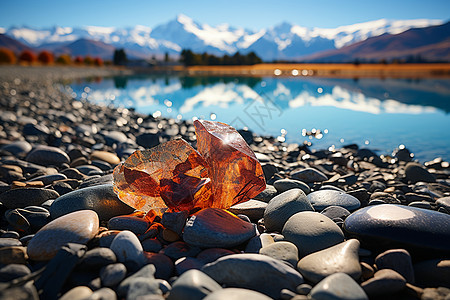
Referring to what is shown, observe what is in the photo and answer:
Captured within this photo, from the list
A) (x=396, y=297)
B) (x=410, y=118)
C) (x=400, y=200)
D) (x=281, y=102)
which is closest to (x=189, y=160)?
(x=396, y=297)

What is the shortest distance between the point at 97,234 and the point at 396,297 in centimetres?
225

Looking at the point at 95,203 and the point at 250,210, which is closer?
the point at 95,203

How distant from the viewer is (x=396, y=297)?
6.61ft

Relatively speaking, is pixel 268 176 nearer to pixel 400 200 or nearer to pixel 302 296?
pixel 400 200

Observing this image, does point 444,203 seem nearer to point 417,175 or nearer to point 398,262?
point 417,175

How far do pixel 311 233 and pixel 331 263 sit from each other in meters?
0.37

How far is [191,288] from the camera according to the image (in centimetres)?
177

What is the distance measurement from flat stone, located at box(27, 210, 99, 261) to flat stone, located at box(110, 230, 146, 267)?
0.28m

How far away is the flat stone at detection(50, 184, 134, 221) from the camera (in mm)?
2828

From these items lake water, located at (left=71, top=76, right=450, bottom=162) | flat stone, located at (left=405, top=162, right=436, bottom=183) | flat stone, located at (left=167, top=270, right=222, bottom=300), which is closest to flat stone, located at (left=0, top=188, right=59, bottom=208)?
flat stone, located at (left=167, top=270, right=222, bottom=300)

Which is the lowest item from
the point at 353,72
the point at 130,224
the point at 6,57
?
the point at 130,224

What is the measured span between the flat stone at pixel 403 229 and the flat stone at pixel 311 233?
0.19m

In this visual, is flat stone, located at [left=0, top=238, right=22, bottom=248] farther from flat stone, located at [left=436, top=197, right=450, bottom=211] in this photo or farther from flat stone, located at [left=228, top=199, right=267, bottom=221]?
flat stone, located at [left=436, top=197, right=450, bottom=211]

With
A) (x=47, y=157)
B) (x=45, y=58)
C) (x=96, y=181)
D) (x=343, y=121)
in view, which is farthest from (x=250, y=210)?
(x=45, y=58)
